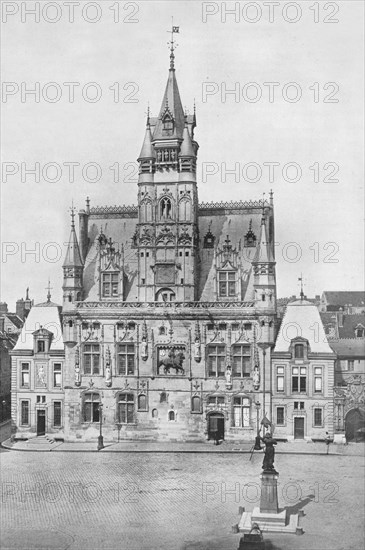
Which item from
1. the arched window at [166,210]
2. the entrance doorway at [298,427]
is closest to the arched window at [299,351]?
the entrance doorway at [298,427]

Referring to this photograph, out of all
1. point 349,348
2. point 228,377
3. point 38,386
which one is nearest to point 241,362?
point 228,377

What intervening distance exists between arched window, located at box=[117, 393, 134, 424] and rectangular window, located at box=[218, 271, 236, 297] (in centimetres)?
1129

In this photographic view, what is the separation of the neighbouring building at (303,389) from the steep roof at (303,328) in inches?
3.3

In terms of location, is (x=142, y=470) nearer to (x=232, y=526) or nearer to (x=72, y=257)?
(x=232, y=526)

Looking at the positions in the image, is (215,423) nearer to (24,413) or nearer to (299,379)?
(299,379)

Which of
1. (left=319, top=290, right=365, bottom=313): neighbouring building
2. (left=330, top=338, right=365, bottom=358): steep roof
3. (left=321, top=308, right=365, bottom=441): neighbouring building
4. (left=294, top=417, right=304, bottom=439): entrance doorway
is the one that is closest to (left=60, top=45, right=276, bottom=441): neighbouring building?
(left=294, top=417, right=304, bottom=439): entrance doorway

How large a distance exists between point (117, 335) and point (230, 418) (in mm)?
Answer: 11318

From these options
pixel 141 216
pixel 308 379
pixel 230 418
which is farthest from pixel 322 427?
pixel 141 216

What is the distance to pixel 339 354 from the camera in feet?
197

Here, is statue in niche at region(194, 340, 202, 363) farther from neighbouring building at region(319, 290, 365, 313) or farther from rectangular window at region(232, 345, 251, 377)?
neighbouring building at region(319, 290, 365, 313)

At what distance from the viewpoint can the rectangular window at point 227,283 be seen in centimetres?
5619

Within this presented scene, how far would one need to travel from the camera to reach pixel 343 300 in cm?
11869

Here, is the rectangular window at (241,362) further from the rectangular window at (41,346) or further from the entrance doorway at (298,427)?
the rectangular window at (41,346)

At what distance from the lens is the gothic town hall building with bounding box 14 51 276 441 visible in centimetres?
5484
